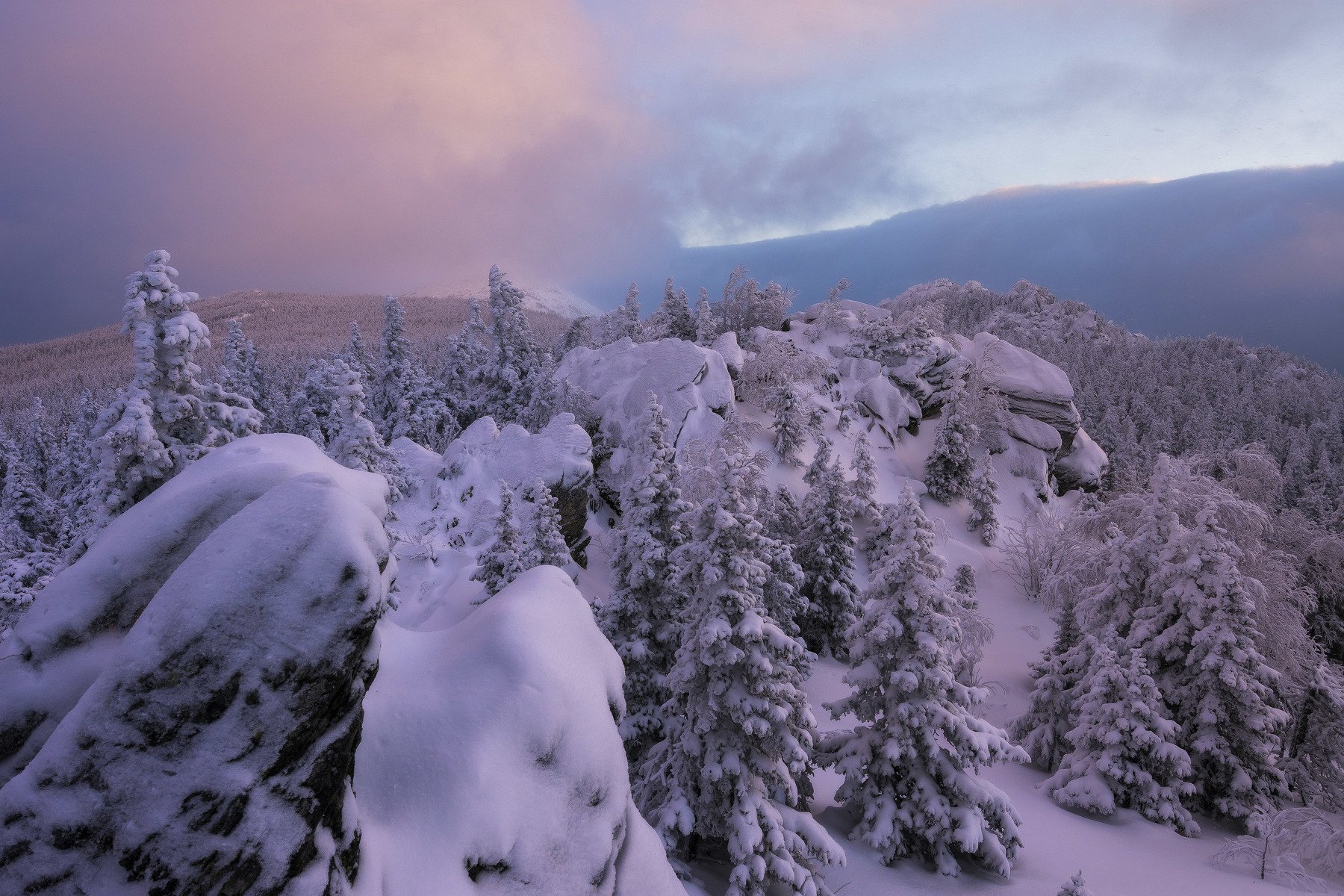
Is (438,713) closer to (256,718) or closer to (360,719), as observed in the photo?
(360,719)

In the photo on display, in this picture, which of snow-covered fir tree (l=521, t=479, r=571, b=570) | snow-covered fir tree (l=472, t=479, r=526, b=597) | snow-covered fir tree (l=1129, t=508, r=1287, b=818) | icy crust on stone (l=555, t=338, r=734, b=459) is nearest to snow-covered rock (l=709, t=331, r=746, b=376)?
icy crust on stone (l=555, t=338, r=734, b=459)

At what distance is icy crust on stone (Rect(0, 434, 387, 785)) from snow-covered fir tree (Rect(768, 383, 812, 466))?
28.4 meters

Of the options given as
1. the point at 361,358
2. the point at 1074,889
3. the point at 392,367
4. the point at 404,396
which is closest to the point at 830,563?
the point at 1074,889

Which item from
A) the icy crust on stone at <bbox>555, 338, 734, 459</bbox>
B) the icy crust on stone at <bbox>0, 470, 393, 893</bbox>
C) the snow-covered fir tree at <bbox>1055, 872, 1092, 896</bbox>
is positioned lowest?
the snow-covered fir tree at <bbox>1055, 872, 1092, 896</bbox>

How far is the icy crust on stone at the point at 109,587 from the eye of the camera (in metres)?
4.90

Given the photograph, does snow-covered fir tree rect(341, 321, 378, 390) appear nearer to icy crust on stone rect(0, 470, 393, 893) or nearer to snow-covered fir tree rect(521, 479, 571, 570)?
snow-covered fir tree rect(521, 479, 571, 570)

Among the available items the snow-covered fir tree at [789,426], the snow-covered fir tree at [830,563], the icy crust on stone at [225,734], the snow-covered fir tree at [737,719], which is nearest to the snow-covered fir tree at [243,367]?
the snow-covered fir tree at [789,426]

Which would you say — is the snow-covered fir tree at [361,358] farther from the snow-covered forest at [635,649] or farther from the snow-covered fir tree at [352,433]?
the snow-covered fir tree at [352,433]

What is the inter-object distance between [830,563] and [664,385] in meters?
13.8

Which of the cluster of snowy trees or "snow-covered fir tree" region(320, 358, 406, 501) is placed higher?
"snow-covered fir tree" region(320, 358, 406, 501)

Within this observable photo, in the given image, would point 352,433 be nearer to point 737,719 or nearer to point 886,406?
point 737,719

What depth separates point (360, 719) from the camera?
16.8 feet

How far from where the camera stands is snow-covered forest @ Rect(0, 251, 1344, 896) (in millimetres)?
4371

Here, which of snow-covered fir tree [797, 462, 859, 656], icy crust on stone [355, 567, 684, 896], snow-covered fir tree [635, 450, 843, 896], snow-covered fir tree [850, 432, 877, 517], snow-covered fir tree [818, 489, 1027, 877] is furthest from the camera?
snow-covered fir tree [850, 432, 877, 517]
